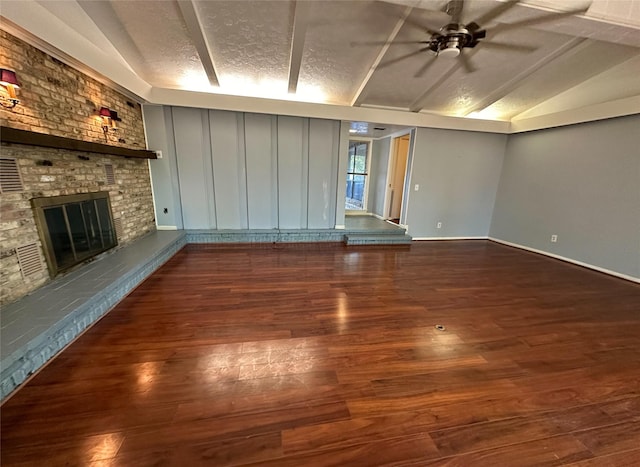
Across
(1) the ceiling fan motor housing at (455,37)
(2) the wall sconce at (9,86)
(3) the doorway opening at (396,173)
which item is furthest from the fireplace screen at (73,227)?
(3) the doorway opening at (396,173)

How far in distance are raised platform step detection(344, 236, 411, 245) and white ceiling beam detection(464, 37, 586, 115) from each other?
301 cm

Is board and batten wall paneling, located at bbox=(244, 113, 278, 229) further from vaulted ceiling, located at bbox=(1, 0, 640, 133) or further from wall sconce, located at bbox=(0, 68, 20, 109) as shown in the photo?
wall sconce, located at bbox=(0, 68, 20, 109)

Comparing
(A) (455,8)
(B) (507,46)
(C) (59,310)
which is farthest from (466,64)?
(C) (59,310)

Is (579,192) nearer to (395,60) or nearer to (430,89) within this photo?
(430,89)

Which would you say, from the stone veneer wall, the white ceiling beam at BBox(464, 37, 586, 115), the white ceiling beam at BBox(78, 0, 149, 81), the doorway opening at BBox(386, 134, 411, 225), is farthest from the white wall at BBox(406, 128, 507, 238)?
the stone veneer wall

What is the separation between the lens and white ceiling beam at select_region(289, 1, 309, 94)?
278 centimetres

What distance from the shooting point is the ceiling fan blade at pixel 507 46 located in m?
3.33

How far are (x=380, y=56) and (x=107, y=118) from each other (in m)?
3.90

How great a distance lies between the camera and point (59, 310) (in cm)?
208

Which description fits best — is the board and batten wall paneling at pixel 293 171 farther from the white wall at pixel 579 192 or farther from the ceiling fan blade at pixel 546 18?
the white wall at pixel 579 192

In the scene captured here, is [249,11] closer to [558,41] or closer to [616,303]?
[558,41]

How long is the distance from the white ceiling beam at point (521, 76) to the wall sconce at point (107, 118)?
6.17m

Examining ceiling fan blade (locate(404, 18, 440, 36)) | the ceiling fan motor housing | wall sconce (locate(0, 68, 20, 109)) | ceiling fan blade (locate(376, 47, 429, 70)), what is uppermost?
ceiling fan blade (locate(404, 18, 440, 36))

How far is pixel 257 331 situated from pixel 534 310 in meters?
3.02
